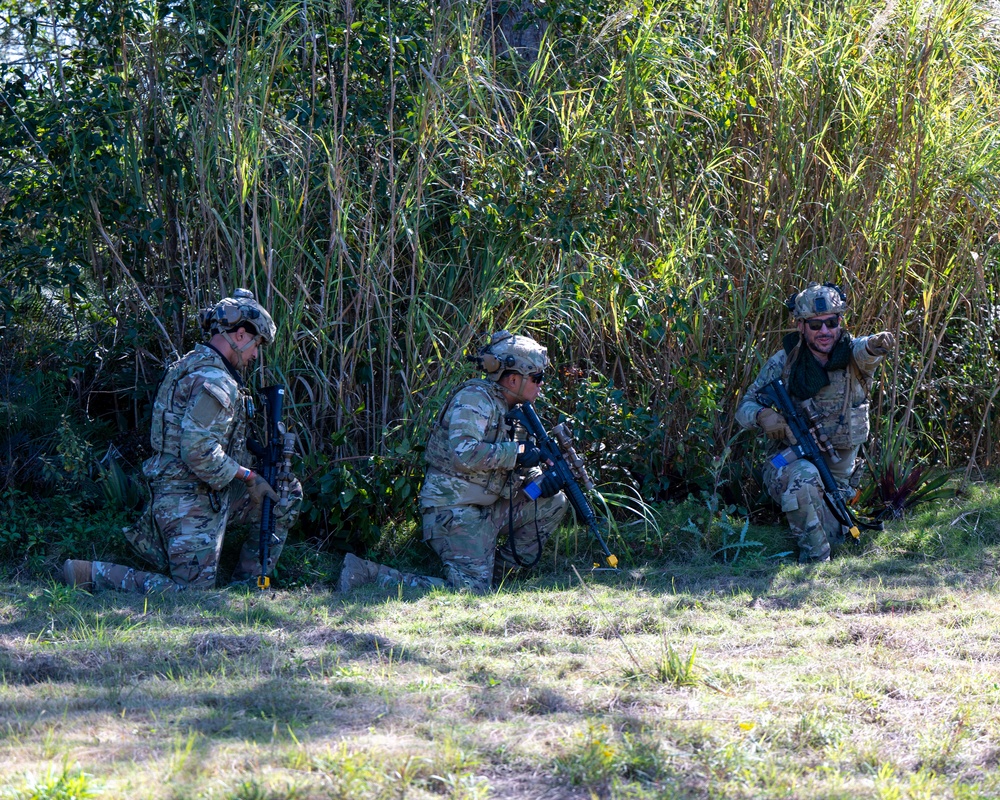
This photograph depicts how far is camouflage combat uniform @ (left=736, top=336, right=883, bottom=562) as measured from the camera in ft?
18.7

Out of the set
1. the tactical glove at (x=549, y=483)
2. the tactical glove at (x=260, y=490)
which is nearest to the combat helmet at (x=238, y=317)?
the tactical glove at (x=260, y=490)

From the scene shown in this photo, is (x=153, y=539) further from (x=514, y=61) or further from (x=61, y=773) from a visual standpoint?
(x=514, y=61)

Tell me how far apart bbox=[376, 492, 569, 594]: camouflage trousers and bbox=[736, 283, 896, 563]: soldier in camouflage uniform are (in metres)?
1.14

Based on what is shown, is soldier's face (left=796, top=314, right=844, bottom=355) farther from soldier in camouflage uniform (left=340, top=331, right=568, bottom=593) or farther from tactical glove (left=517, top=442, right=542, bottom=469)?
tactical glove (left=517, top=442, right=542, bottom=469)

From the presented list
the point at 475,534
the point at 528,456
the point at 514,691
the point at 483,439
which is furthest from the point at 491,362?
the point at 514,691

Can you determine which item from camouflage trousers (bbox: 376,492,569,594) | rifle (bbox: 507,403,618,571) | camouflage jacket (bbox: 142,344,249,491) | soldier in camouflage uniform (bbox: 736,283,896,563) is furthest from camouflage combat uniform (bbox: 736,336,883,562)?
camouflage jacket (bbox: 142,344,249,491)

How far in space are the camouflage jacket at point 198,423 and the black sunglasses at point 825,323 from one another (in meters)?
2.86

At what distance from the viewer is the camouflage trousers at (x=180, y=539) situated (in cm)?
497

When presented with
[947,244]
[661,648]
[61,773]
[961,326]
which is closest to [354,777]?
[61,773]

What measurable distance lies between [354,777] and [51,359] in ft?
13.7

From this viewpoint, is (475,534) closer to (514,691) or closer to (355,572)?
(355,572)

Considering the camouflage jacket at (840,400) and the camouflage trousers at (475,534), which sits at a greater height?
the camouflage jacket at (840,400)

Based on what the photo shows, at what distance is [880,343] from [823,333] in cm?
30

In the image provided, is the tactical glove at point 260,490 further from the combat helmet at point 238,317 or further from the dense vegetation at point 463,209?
the combat helmet at point 238,317
